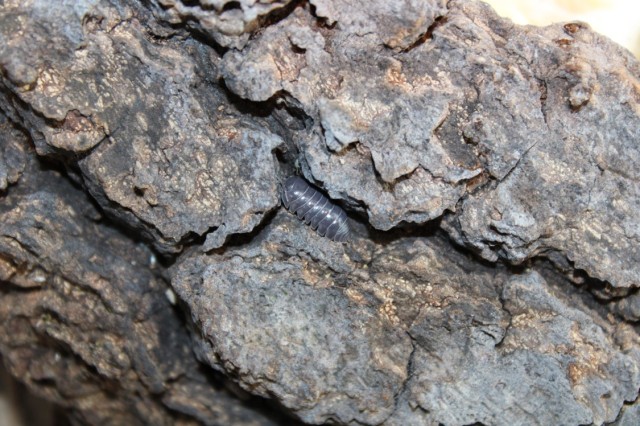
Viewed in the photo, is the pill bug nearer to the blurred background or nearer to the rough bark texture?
the rough bark texture

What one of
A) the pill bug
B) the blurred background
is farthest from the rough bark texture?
the blurred background

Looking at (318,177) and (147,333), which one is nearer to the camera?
(318,177)

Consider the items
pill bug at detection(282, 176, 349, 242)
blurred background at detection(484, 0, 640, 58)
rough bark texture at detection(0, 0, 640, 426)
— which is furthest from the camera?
blurred background at detection(484, 0, 640, 58)

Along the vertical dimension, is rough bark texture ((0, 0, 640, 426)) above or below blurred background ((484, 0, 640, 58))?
below

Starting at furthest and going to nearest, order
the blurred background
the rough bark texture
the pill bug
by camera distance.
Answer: the blurred background, the pill bug, the rough bark texture


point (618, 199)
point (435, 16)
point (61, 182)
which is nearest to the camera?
point (435, 16)

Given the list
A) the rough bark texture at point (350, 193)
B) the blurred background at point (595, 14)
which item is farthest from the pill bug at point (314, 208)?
the blurred background at point (595, 14)

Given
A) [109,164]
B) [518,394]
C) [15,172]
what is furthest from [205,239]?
[518,394]

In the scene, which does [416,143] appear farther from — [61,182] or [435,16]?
[61,182]
